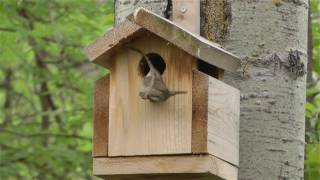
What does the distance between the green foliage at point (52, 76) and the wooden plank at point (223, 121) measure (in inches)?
102

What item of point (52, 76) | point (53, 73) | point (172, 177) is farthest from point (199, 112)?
point (53, 73)

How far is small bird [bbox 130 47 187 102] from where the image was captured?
2494 millimetres

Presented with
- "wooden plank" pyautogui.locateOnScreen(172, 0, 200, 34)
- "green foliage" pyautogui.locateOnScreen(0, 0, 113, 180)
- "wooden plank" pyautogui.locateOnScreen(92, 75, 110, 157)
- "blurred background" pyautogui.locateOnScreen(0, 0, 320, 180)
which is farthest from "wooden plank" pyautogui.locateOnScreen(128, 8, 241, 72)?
"green foliage" pyautogui.locateOnScreen(0, 0, 113, 180)

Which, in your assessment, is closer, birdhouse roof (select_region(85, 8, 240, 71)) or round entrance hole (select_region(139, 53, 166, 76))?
birdhouse roof (select_region(85, 8, 240, 71))

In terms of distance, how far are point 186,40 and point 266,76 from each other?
0.32 m

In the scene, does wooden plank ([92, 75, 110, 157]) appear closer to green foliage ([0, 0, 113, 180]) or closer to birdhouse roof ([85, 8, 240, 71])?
birdhouse roof ([85, 8, 240, 71])

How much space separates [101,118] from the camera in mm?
2693

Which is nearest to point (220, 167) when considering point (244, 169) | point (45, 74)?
point (244, 169)

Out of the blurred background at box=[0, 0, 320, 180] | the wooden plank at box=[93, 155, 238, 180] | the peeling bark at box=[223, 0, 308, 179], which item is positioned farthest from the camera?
the blurred background at box=[0, 0, 320, 180]

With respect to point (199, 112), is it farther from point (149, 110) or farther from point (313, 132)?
point (313, 132)

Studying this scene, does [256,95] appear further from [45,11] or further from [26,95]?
[26,95]

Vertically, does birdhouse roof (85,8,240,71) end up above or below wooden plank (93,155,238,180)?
above

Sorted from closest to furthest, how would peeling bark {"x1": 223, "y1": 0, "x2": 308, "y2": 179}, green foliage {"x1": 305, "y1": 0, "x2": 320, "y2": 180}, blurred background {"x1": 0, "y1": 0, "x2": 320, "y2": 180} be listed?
peeling bark {"x1": 223, "y1": 0, "x2": 308, "y2": 179}
green foliage {"x1": 305, "y1": 0, "x2": 320, "y2": 180}
blurred background {"x1": 0, "y1": 0, "x2": 320, "y2": 180}

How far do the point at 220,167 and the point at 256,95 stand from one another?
28cm
